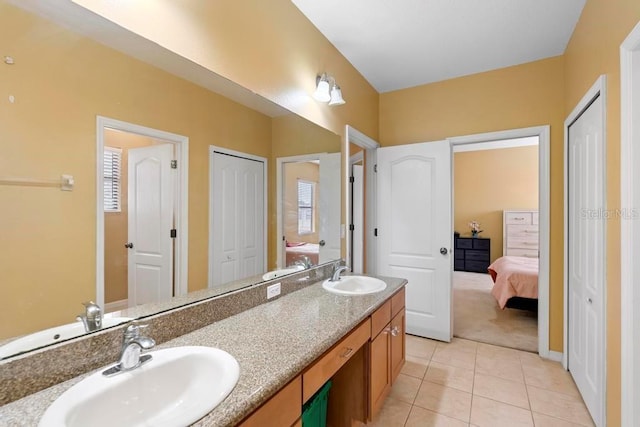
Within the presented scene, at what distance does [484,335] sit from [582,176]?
184 centimetres

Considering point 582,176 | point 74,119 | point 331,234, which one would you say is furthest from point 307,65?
point 582,176

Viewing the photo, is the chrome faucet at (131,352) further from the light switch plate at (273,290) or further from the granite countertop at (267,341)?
the light switch plate at (273,290)

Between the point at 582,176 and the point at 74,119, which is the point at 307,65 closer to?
the point at 74,119

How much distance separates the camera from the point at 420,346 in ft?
9.09

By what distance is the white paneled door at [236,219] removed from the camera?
1.44 meters

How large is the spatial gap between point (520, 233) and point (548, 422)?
4.99 metres

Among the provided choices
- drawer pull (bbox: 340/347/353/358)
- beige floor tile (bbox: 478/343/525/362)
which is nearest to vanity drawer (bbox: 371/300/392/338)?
drawer pull (bbox: 340/347/353/358)

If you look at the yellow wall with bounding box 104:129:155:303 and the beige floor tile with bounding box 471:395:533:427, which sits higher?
the yellow wall with bounding box 104:129:155:303

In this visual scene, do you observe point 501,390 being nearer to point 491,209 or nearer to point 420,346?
point 420,346

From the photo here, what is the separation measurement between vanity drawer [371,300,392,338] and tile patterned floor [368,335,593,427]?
601 mm

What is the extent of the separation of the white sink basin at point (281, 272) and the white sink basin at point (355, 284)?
0.21 meters

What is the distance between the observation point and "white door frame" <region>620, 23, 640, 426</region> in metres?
1.28

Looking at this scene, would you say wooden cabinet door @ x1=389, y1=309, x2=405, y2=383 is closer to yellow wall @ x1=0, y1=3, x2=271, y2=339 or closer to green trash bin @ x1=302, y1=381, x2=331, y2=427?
green trash bin @ x1=302, y1=381, x2=331, y2=427

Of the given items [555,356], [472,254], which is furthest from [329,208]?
[472,254]
